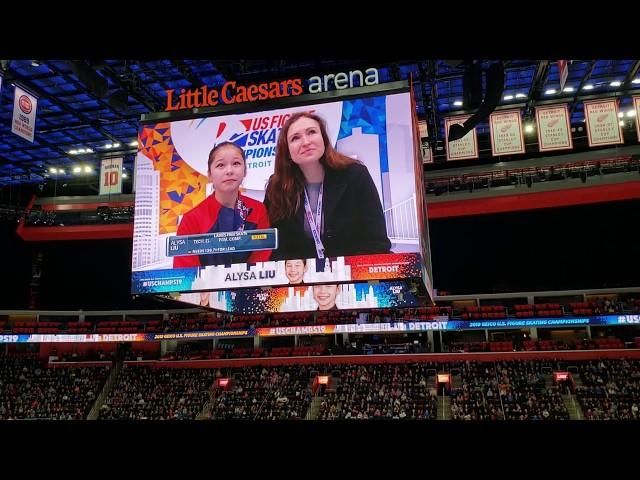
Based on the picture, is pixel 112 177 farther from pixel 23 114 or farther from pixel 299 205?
pixel 299 205

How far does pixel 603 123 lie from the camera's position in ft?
58.3

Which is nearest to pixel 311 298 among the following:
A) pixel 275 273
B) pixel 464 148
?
pixel 275 273

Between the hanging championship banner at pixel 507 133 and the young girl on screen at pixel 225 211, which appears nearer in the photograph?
the young girl on screen at pixel 225 211

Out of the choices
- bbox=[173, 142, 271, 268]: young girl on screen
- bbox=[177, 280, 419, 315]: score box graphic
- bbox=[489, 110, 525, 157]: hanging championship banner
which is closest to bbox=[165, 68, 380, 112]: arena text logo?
bbox=[173, 142, 271, 268]: young girl on screen

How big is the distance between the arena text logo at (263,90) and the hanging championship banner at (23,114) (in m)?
6.36

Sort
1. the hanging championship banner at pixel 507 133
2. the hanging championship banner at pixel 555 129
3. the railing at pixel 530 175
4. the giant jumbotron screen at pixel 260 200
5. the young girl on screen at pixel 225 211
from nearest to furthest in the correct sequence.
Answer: the giant jumbotron screen at pixel 260 200, the young girl on screen at pixel 225 211, the hanging championship banner at pixel 555 129, the hanging championship banner at pixel 507 133, the railing at pixel 530 175

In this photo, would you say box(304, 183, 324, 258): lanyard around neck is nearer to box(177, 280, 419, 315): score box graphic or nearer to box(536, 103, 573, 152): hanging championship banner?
box(177, 280, 419, 315): score box graphic

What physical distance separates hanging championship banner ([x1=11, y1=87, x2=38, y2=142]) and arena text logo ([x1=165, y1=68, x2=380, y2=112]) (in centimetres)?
636

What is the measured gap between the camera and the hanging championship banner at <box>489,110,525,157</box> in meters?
18.3

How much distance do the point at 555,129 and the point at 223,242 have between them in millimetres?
12673

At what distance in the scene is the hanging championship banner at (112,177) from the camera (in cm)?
2166

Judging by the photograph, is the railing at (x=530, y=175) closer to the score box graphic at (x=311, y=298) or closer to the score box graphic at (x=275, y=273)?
the score box graphic at (x=311, y=298)

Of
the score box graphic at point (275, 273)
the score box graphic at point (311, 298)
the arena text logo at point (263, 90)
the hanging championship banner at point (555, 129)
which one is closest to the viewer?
the score box graphic at point (275, 273)

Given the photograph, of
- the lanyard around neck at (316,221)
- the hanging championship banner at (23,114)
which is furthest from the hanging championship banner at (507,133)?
the hanging championship banner at (23,114)
